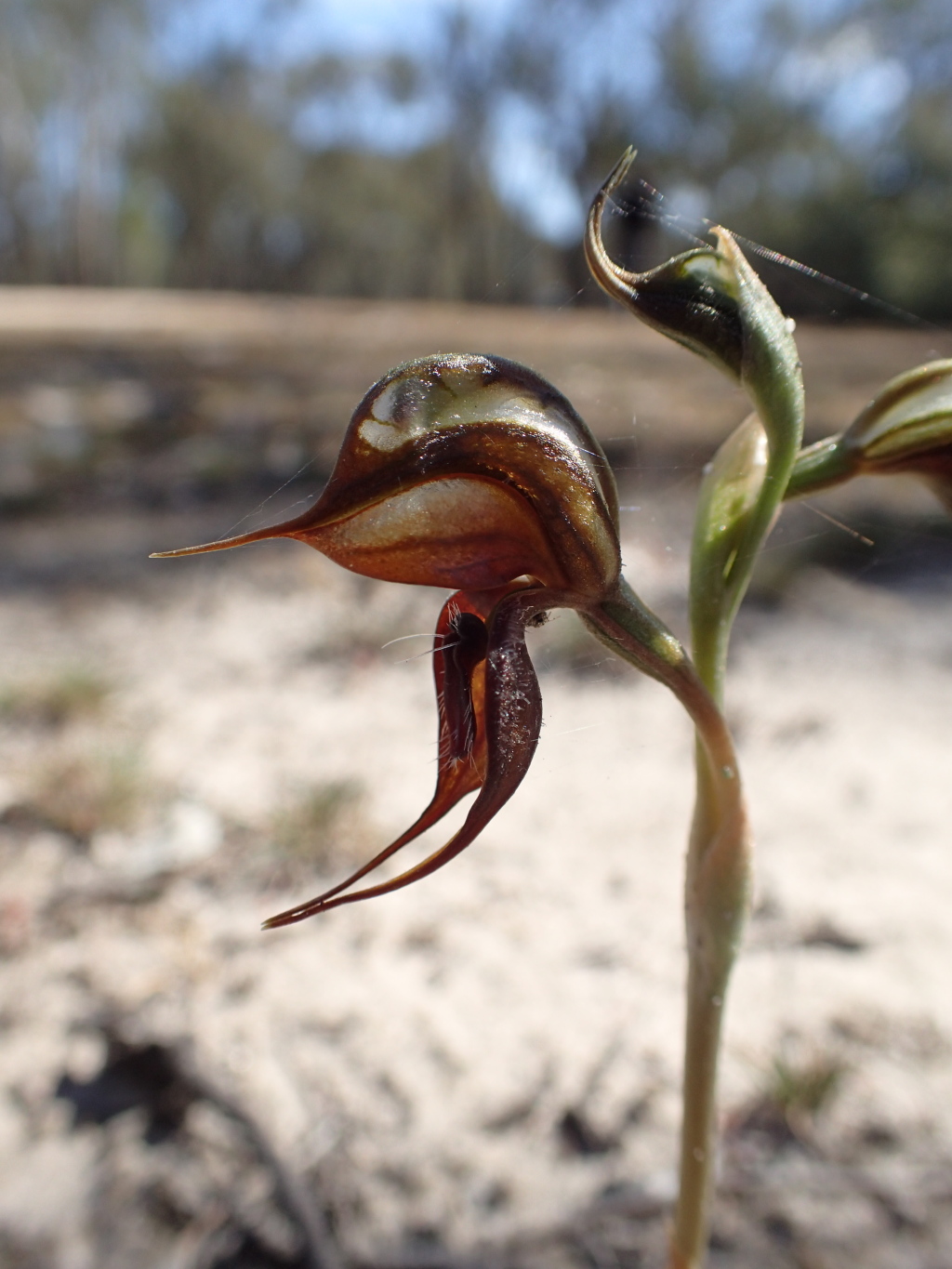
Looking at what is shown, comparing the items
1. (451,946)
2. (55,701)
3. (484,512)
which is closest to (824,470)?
(484,512)

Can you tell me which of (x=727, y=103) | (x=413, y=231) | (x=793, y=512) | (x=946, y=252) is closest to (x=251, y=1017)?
(x=793, y=512)

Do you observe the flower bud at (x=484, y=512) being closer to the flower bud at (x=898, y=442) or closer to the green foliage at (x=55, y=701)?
the flower bud at (x=898, y=442)

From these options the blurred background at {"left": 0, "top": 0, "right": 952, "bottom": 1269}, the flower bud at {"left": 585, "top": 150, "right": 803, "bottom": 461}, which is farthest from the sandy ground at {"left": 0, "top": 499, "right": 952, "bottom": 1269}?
the flower bud at {"left": 585, "top": 150, "right": 803, "bottom": 461}

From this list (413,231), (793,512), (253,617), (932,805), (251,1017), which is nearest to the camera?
(251,1017)

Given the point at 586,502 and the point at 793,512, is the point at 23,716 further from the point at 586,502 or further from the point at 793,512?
the point at 793,512

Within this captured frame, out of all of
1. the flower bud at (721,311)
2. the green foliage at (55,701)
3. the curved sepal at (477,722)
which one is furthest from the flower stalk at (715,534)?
the green foliage at (55,701)

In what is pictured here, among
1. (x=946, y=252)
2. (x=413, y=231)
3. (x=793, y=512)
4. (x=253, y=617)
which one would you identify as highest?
(x=793, y=512)

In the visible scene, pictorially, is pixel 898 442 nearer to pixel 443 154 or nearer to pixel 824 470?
pixel 824 470

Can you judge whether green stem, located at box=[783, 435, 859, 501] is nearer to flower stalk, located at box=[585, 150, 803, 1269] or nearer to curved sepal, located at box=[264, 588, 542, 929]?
flower stalk, located at box=[585, 150, 803, 1269]
